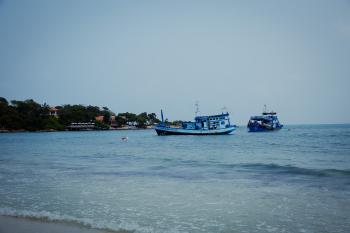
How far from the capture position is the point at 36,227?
290 inches

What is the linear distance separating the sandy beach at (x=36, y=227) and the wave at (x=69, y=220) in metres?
0.19

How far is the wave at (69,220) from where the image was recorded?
24.7 ft

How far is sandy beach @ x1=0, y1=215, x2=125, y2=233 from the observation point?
711cm

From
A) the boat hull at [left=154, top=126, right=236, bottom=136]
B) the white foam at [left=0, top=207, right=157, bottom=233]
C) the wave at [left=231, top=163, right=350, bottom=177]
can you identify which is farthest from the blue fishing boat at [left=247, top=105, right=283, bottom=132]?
the white foam at [left=0, top=207, right=157, bottom=233]

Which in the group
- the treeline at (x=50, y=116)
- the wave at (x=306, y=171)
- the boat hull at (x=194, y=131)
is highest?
the treeline at (x=50, y=116)

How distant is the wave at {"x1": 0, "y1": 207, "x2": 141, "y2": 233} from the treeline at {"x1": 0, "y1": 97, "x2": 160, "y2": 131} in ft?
419

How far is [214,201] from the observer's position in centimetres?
1052

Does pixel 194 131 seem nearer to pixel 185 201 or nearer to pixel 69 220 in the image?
pixel 185 201

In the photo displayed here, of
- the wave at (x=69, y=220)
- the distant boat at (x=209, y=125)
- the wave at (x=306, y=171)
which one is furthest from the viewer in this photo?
the distant boat at (x=209, y=125)

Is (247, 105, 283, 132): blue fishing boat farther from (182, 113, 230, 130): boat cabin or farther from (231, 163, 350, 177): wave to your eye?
(231, 163, 350, 177): wave

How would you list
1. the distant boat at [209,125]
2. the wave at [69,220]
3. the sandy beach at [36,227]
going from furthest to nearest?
the distant boat at [209,125] < the wave at [69,220] < the sandy beach at [36,227]

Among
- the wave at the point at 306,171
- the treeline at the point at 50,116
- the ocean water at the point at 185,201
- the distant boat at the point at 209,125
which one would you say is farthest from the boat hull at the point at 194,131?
the treeline at the point at 50,116

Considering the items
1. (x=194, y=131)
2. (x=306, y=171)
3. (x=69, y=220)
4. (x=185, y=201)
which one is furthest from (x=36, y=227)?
(x=194, y=131)

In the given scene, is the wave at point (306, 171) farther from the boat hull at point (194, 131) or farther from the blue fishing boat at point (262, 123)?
the blue fishing boat at point (262, 123)
